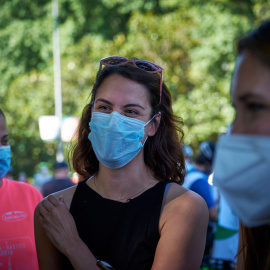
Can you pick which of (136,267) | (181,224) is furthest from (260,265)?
(136,267)

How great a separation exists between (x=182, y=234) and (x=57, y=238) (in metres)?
0.64

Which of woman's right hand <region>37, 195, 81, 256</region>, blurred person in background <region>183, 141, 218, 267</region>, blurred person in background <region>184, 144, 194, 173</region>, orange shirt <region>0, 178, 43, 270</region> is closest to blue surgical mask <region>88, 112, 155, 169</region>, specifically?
woman's right hand <region>37, 195, 81, 256</region>

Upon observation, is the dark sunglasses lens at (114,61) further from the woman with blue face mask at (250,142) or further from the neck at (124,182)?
the woman with blue face mask at (250,142)

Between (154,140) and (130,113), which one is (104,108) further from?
(154,140)

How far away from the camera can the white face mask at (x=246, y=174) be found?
61.2 inches

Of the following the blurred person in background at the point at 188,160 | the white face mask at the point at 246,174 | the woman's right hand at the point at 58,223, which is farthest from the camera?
the blurred person in background at the point at 188,160

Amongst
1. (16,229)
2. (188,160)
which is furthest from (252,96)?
(188,160)

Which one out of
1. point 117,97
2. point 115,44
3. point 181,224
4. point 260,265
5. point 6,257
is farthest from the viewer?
point 115,44

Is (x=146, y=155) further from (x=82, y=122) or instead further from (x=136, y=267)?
(x=136, y=267)

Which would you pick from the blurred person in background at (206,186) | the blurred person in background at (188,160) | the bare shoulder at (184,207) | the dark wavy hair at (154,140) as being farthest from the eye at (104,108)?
the blurred person in background at (188,160)

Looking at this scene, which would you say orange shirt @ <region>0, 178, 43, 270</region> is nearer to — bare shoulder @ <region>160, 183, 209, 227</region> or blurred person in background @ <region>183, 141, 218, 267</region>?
bare shoulder @ <region>160, 183, 209, 227</region>

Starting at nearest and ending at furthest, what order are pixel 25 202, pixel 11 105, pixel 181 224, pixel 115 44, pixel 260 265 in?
pixel 260 265, pixel 181 224, pixel 25 202, pixel 115 44, pixel 11 105

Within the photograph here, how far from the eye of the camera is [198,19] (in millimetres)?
21312

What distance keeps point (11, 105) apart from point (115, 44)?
31.1ft
